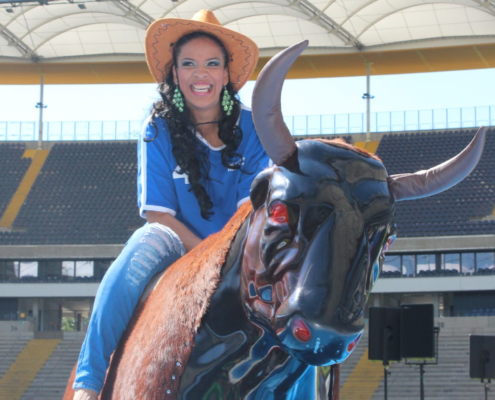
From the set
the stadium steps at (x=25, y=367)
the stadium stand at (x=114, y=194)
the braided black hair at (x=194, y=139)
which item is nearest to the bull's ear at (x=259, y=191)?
the braided black hair at (x=194, y=139)

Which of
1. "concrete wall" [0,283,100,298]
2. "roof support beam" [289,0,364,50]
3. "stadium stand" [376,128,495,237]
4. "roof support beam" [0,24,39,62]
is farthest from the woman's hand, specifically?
"roof support beam" [0,24,39,62]

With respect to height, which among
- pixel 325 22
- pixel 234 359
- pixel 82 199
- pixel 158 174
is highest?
pixel 325 22

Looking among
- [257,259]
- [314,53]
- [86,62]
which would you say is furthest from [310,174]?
[86,62]

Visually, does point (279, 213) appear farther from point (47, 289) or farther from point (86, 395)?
point (47, 289)

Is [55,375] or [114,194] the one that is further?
[114,194]

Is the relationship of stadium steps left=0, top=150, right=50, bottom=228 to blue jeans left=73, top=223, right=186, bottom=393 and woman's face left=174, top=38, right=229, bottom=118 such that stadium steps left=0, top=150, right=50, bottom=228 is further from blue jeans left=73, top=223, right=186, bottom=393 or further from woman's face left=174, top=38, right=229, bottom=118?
blue jeans left=73, top=223, right=186, bottom=393

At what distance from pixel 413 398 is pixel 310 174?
58.9ft

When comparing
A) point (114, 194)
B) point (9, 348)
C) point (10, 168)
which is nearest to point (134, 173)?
point (114, 194)

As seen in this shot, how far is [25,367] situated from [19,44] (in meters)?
11.7

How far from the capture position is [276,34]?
25.0 m

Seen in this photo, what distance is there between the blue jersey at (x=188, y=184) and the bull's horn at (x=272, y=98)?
0.81m

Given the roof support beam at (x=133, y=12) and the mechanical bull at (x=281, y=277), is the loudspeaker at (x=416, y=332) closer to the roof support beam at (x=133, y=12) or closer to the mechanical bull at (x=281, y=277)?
the mechanical bull at (x=281, y=277)

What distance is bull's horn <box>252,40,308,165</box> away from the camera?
118 cm

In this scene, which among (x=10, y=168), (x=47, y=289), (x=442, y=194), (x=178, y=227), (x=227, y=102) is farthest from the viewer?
(x=10, y=168)
